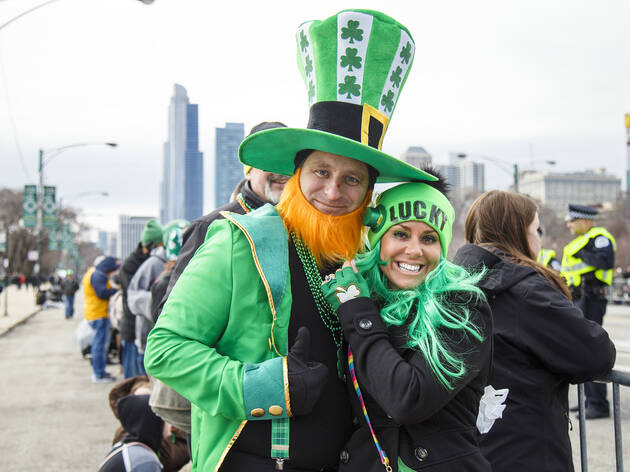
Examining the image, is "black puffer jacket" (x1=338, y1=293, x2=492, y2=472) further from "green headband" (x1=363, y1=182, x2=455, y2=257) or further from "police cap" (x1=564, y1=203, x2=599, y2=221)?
"police cap" (x1=564, y1=203, x2=599, y2=221)

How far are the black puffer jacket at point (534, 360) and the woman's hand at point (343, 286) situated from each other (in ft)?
2.55

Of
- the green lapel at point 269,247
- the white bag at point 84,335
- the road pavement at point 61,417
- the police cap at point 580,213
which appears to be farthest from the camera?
the white bag at point 84,335

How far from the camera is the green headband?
76.7 inches

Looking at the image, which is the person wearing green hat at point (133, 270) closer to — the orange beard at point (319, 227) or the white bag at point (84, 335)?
the white bag at point (84, 335)

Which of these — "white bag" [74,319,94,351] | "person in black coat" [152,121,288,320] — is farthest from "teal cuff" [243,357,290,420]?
"white bag" [74,319,94,351]

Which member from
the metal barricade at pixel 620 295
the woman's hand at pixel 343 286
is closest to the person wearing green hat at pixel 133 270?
the woman's hand at pixel 343 286

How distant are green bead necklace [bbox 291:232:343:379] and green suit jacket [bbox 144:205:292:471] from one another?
11 cm

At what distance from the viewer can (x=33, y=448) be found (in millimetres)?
5660

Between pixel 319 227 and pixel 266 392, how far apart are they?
0.60m

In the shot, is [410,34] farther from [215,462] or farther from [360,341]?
[215,462]

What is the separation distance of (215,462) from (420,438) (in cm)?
63

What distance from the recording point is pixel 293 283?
6.05ft

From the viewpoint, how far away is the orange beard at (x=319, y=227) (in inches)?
76.7

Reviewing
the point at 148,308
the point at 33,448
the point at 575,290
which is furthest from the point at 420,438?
the point at 575,290
